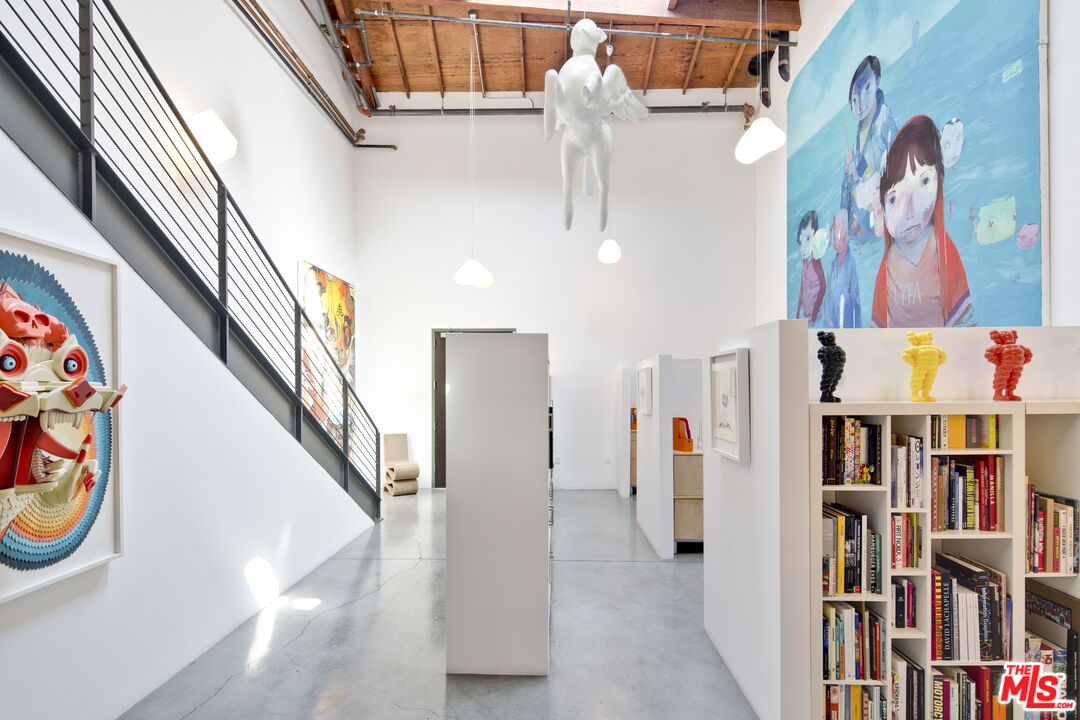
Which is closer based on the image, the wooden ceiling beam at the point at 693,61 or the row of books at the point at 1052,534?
the row of books at the point at 1052,534

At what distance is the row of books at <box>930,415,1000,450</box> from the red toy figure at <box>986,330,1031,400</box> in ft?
0.45

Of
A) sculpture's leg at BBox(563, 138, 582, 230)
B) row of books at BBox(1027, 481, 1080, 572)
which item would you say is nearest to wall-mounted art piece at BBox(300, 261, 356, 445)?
sculpture's leg at BBox(563, 138, 582, 230)

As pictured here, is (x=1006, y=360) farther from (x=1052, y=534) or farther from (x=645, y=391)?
(x=645, y=391)

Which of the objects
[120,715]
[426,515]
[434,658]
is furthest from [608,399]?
[120,715]

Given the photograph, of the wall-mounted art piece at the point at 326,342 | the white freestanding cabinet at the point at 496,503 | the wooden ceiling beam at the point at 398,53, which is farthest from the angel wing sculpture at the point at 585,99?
the wooden ceiling beam at the point at 398,53

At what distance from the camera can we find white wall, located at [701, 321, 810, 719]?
2.58m

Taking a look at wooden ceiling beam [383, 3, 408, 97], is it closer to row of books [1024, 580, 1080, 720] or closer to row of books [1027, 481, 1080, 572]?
row of books [1027, 481, 1080, 572]

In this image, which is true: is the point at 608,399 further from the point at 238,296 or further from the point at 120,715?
the point at 120,715

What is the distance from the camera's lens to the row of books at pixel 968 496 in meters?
2.56

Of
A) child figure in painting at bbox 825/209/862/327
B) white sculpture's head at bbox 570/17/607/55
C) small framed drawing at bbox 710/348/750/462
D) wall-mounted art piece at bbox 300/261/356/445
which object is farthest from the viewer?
wall-mounted art piece at bbox 300/261/356/445

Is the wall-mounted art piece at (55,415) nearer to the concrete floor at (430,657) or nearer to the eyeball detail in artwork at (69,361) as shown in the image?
the eyeball detail in artwork at (69,361)

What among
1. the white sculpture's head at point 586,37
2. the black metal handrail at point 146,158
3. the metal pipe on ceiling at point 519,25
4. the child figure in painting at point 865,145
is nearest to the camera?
the black metal handrail at point 146,158

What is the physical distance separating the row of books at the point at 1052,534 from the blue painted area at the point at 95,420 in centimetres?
434

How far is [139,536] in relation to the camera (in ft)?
9.72
